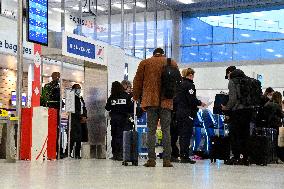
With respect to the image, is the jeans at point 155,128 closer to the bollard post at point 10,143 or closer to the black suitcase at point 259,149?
the black suitcase at point 259,149

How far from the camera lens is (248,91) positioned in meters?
8.04

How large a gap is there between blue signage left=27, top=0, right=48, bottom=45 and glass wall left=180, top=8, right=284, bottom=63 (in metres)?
12.1

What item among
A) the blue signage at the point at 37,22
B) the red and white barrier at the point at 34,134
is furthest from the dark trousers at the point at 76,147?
the blue signage at the point at 37,22

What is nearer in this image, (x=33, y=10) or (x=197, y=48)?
(x=33, y=10)

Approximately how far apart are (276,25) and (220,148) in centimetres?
1220

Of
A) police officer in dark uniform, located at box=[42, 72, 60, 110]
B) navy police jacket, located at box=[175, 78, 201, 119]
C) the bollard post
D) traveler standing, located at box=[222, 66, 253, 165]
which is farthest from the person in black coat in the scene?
traveler standing, located at box=[222, 66, 253, 165]

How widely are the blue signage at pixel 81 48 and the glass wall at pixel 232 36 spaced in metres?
10.6

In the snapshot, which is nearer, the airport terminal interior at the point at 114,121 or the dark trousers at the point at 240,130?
the airport terminal interior at the point at 114,121

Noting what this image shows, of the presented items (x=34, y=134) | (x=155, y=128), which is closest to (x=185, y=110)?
(x=155, y=128)

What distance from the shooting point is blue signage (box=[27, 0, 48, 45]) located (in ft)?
27.9

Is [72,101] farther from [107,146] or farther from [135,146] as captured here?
[135,146]

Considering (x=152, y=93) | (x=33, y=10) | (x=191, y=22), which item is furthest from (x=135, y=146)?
(x=191, y=22)

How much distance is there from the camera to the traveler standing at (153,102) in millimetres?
6824

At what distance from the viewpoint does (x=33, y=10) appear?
28.3 ft
